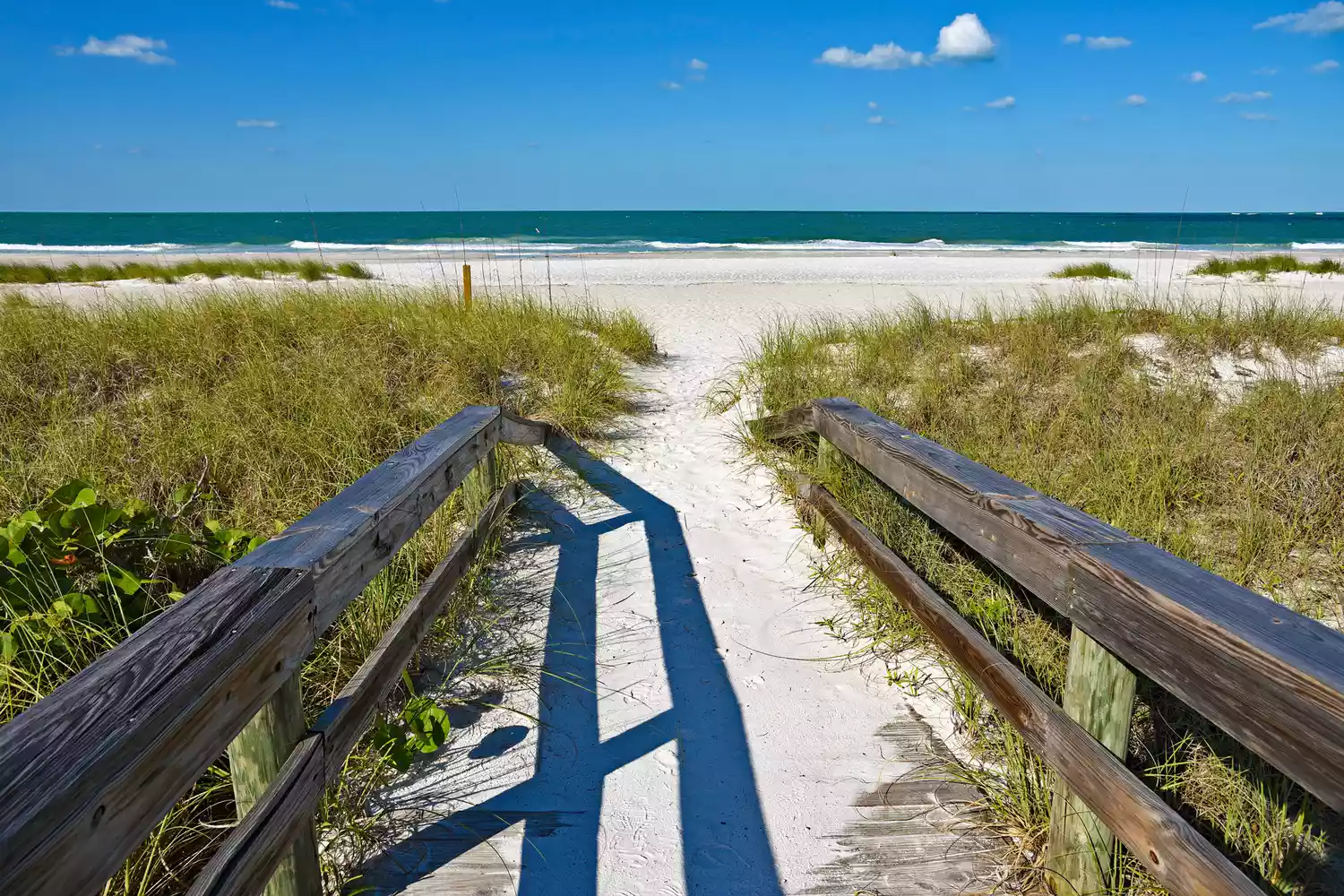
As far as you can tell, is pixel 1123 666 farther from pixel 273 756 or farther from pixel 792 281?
pixel 792 281

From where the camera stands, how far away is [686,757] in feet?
9.21

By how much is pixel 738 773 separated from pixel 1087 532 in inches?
55.0

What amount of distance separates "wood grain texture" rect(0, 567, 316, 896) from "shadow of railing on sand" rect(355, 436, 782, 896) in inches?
39.7

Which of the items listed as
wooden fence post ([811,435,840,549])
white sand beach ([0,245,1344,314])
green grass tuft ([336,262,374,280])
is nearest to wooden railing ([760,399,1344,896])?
wooden fence post ([811,435,840,549])

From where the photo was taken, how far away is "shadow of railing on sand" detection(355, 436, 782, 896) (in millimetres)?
2309

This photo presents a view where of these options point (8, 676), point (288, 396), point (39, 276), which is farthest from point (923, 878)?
point (39, 276)

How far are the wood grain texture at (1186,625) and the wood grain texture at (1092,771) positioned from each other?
0.29 m

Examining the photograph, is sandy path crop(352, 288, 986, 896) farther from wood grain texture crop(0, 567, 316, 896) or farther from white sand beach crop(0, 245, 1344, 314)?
white sand beach crop(0, 245, 1344, 314)

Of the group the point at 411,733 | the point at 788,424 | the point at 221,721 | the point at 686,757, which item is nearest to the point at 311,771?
the point at 221,721

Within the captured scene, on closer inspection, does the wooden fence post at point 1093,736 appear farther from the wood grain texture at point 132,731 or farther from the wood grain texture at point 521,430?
the wood grain texture at point 521,430

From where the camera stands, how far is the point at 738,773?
273cm

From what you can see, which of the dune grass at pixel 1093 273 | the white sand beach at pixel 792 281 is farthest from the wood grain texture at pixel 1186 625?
the dune grass at pixel 1093 273

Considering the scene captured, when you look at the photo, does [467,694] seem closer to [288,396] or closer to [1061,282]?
[288,396]

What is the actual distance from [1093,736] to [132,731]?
200 centimetres
